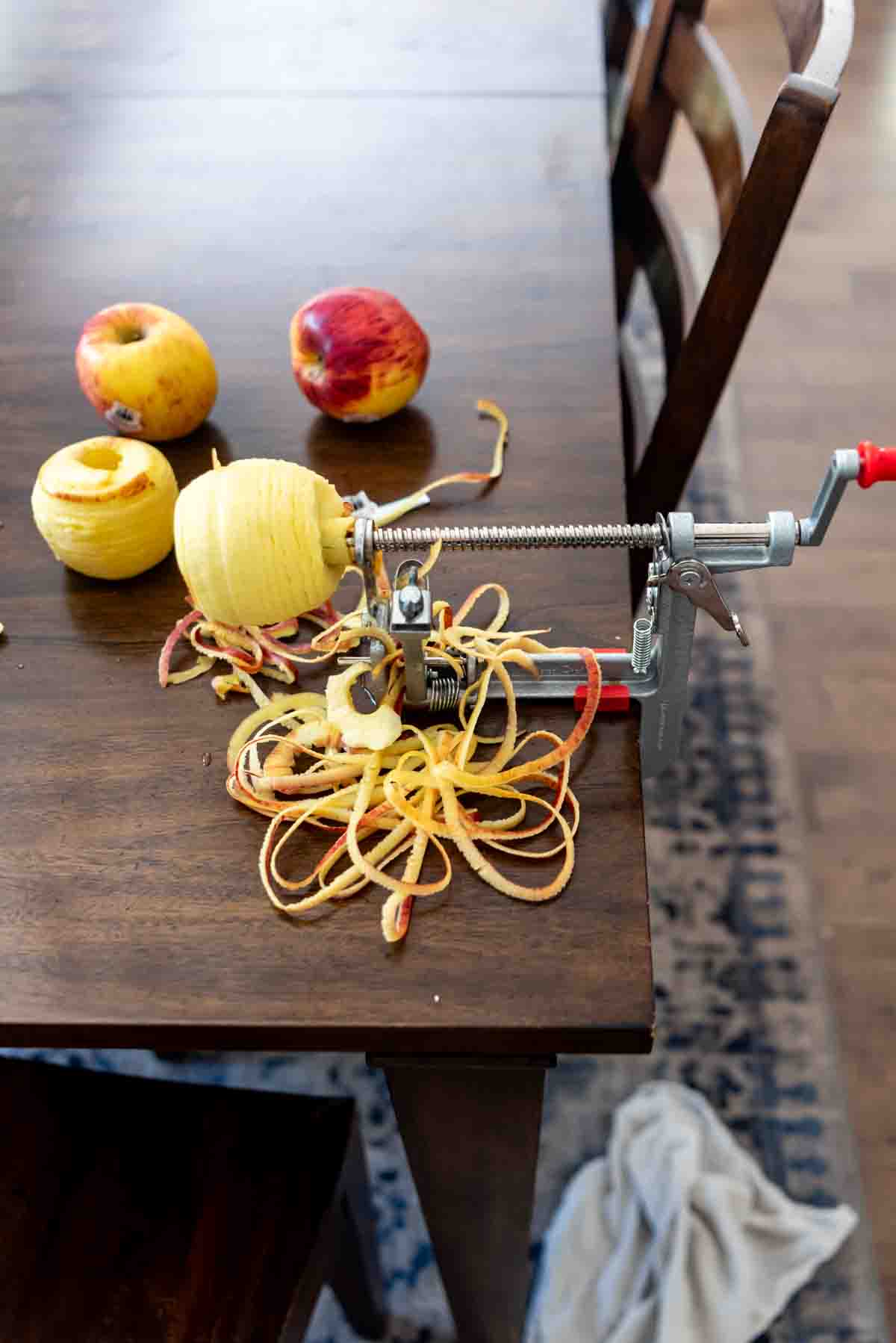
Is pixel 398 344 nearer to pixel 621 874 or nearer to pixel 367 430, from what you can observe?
pixel 367 430

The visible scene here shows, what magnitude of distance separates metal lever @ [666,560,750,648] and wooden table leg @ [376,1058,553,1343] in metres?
0.28

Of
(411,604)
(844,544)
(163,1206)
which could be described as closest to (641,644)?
(411,604)

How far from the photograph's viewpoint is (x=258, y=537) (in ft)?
2.13

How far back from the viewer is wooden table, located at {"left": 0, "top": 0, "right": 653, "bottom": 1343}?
0.60m

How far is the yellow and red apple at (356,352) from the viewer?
2.73ft

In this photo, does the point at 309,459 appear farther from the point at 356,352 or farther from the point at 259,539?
the point at 259,539

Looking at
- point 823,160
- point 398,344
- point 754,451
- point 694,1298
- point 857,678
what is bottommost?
point 694,1298

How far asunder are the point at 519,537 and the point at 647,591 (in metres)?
0.08

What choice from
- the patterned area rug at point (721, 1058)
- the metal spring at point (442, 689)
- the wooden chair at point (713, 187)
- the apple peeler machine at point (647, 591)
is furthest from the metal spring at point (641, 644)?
the patterned area rug at point (721, 1058)

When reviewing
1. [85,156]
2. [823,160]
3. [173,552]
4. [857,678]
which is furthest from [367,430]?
[823,160]

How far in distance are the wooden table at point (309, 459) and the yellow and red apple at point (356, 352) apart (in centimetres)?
4

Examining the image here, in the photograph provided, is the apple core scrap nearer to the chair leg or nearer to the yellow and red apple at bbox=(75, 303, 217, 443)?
the yellow and red apple at bbox=(75, 303, 217, 443)

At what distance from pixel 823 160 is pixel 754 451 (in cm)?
108

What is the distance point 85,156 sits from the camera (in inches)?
45.6
